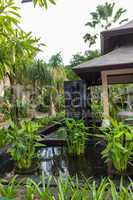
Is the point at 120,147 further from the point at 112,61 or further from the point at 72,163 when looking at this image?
the point at 112,61

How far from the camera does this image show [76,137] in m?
5.22

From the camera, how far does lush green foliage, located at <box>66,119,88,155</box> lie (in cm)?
528

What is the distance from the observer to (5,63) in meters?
2.83

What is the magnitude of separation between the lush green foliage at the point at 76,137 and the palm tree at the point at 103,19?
22944 mm

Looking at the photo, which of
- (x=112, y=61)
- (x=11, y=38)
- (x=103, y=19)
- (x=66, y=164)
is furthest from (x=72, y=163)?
(x=103, y=19)

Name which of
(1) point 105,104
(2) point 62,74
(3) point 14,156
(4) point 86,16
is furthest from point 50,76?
(4) point 86,16

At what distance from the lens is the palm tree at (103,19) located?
2602cm

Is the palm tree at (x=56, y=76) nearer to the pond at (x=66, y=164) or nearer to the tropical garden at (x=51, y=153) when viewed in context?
the tropical garden at (x=51, y=153)

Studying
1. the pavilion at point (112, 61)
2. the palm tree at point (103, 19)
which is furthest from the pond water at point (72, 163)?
the palm tree at point (103, 19)

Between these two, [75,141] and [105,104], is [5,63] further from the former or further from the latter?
[105,104]

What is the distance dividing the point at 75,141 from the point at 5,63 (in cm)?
292

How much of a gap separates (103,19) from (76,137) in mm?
23561

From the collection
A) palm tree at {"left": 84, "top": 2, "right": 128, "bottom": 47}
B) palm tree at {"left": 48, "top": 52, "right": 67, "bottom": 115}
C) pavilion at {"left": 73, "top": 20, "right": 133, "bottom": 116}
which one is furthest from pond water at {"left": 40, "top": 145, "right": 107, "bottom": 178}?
palm tree at {"left": 84, "top": 2, "right": 128, "bottom": 47}

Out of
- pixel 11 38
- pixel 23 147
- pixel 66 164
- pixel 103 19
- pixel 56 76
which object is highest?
pixel 103 19
